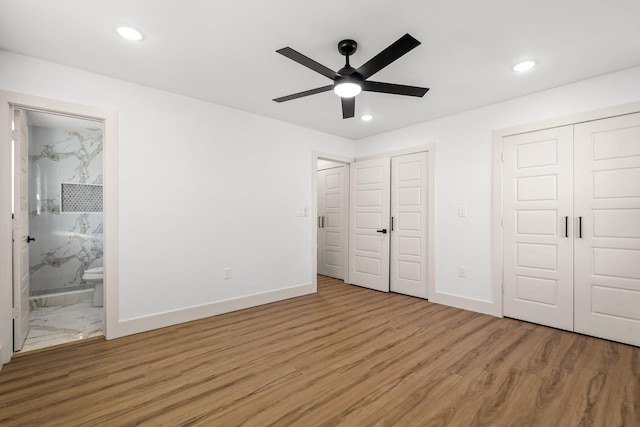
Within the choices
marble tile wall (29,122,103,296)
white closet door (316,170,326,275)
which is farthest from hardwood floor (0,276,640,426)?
white closet door (316,170,326,275)

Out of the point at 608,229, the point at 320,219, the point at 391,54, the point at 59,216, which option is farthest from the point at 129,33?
the point at 608,229

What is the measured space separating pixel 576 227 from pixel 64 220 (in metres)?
6.53

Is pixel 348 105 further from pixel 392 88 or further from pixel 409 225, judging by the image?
pixel 409 225

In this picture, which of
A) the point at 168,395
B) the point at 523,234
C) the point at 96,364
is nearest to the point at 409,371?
the point at 168,395

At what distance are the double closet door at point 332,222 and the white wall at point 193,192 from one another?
110 cm

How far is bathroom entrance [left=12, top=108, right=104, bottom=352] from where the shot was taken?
379 centimetres

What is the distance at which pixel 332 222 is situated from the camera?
225 inches

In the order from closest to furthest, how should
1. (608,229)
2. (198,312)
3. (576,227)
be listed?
(608,229)
(576,227)
(198,312)

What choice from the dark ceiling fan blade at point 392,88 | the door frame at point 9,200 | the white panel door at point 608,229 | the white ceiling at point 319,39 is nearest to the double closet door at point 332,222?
the white ceiling at point 319,39

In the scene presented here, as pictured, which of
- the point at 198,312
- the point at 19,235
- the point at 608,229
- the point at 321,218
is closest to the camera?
the point at 19,235

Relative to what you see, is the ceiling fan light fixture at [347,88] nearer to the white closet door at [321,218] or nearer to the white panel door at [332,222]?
the white panel door at [332,222]

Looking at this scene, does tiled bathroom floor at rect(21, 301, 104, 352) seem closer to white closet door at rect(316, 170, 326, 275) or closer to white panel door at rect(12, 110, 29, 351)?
white panel door at rect(12, 110, 29, 351)

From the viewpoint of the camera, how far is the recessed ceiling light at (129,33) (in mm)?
2166

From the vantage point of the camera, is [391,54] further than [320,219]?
No
